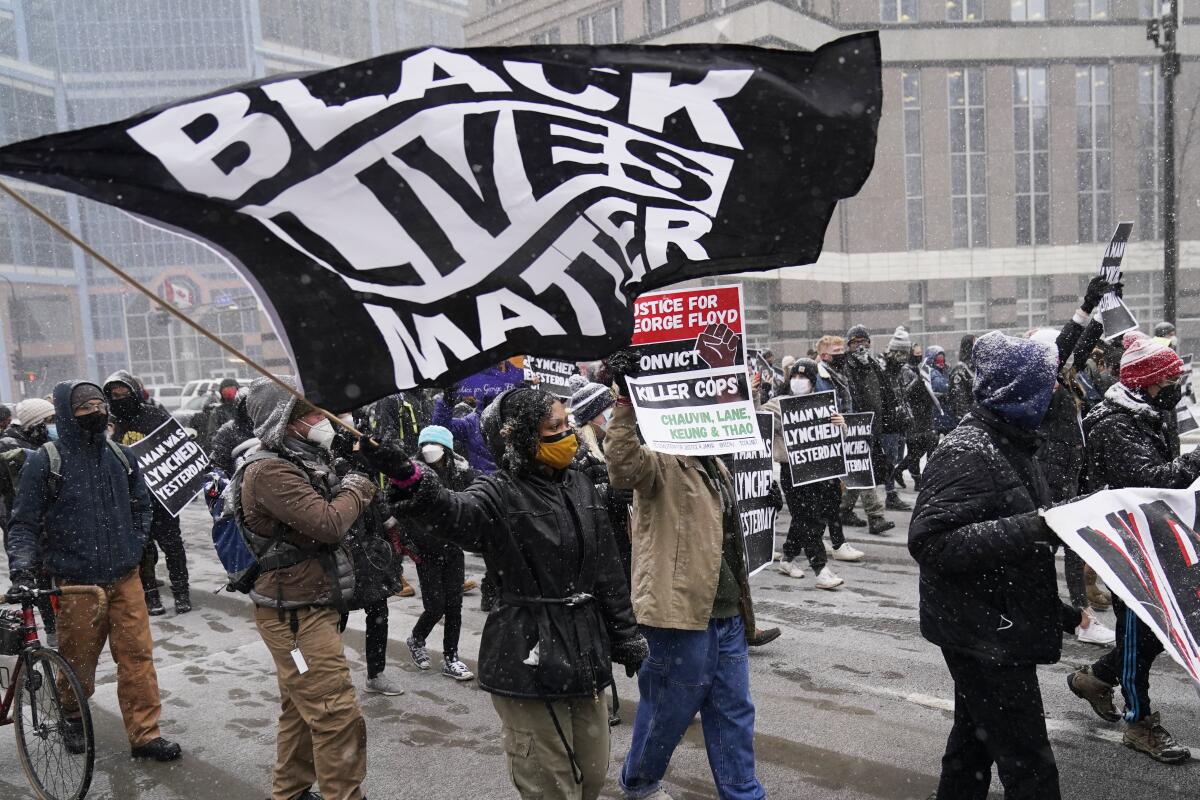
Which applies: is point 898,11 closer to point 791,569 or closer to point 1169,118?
point 1169,118

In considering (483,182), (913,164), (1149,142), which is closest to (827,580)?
(483,182)

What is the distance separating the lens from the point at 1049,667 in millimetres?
5578

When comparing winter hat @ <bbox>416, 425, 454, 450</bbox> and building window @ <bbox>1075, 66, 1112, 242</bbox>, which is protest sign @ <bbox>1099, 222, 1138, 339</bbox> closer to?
winter hat @ <bbox>416, 425, 454, 450</bbox>

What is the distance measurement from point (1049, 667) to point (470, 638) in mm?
3992

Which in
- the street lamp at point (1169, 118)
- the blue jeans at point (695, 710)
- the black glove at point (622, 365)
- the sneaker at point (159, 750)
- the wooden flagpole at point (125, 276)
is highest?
the street lamp at point (1169, 118)

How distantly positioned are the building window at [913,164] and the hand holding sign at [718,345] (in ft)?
110

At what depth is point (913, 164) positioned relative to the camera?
Answer: 115ft

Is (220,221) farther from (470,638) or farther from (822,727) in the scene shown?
(470,638)

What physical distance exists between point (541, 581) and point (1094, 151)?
39.1 meters

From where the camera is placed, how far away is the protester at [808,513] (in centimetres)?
793

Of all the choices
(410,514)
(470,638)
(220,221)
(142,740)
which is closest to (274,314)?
(220,221)

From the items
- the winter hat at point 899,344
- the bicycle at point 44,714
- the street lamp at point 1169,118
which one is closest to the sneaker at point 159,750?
the bicycle at point 44,714

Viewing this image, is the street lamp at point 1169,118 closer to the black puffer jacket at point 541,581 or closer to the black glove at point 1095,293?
the black glove at point 1095,293

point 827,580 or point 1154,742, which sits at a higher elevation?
point 1154,742
